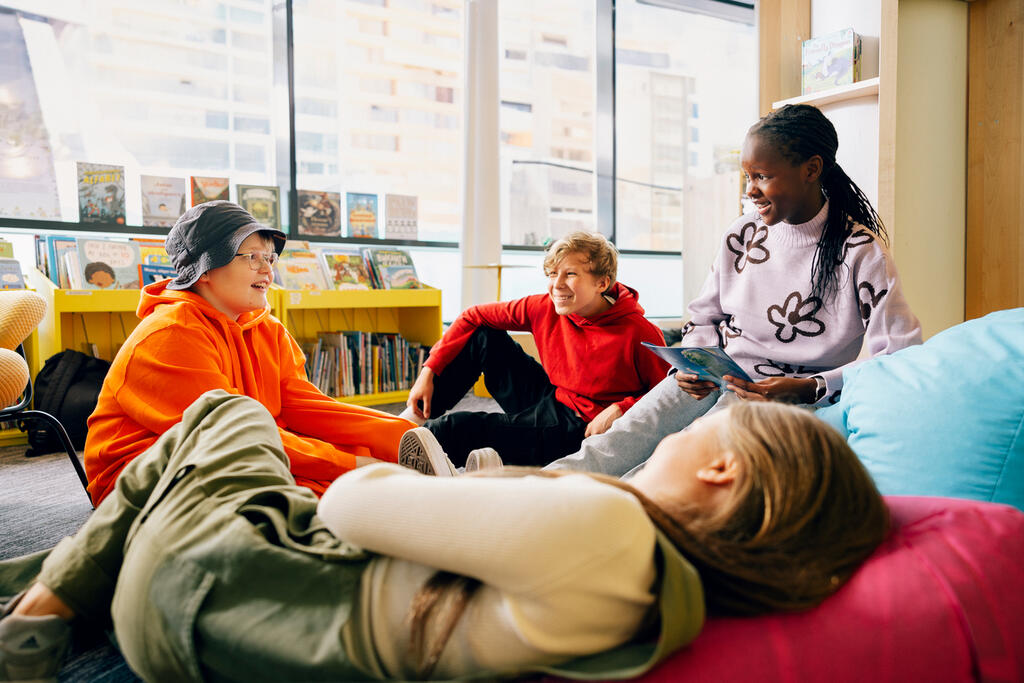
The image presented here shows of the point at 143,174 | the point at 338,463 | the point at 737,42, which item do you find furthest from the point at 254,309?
the point at 737,42

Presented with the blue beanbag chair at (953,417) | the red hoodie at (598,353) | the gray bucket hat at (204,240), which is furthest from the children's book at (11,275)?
the blue beanbag chair at (953,417)

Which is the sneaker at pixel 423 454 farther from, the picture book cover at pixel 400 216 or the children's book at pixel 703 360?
the picture book cover at pixel 400 216

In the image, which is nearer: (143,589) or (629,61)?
(143,589)

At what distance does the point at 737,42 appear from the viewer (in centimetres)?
589

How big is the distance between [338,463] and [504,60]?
406 centimetres

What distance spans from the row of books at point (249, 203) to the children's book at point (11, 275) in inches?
21.1

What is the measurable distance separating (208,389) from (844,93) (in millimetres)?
3209

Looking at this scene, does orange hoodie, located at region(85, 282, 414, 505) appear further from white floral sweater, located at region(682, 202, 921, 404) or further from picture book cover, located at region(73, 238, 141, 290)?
picture book cover, located at region(73, 238, 141, 290)

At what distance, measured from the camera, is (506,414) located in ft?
7.66

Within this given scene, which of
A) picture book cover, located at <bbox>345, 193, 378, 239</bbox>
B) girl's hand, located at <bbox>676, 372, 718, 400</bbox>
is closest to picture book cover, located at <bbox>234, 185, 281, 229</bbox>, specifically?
picture book cover, located at <bbox>345, 193, 378, 239</bbox>

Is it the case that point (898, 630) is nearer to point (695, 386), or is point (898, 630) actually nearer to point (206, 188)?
point (695, 386)

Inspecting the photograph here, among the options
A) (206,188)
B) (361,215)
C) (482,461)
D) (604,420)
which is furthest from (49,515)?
(361,215)

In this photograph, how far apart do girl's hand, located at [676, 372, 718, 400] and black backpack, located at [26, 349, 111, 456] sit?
8.29ft

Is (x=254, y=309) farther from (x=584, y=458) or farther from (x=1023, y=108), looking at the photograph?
(x=1023, y=108)
